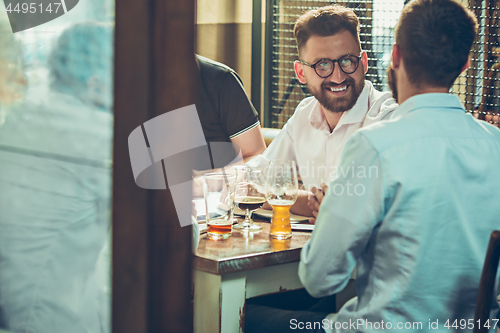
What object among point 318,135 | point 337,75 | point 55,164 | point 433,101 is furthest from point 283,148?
point 55,164

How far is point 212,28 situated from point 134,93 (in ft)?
8.54

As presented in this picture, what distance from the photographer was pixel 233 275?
1090 mm

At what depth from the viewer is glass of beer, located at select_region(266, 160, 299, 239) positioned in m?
1.24

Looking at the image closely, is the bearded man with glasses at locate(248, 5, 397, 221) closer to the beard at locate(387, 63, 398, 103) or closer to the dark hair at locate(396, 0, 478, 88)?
the beard at locate(387, 63, 398, 103)

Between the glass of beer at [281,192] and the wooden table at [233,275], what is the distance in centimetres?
5

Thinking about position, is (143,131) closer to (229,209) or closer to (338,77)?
(229,209)

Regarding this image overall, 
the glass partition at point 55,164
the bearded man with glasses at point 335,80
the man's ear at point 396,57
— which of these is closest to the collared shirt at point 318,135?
the bearded man with glasses at point 335,80

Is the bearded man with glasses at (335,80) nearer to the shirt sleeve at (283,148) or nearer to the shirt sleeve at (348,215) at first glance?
the shirt sleeve at (283,148)

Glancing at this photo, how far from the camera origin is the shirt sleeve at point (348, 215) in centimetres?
89

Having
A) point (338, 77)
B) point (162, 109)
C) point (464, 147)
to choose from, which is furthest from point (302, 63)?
point (162, 109)

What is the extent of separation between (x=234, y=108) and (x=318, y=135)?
0.46 meters

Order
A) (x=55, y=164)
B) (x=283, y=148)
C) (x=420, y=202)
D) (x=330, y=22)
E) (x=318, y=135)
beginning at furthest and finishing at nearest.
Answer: (x=283, y=148), (x=318, y=135), (x=330, y=22), (x=420, y=202), (x=55, y=164)

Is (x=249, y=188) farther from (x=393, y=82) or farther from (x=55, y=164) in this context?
(x=55, y=164)

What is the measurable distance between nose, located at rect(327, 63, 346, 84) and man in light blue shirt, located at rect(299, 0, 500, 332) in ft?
2.69
